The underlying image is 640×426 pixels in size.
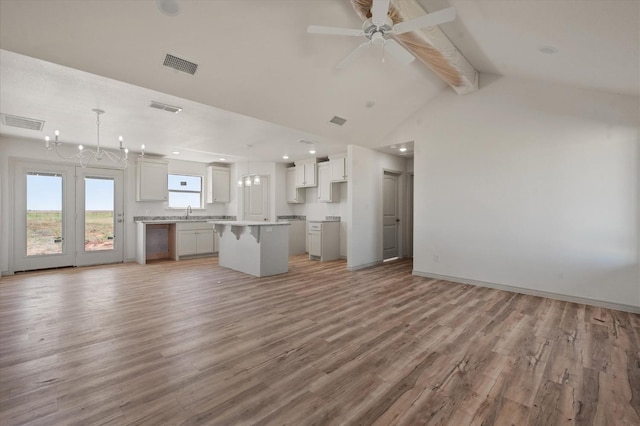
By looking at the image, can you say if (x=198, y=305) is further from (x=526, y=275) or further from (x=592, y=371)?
(x=526, y=275)

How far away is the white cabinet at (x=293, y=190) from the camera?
339 inches

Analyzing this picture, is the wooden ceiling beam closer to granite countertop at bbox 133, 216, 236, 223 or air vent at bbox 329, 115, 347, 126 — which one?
air vent at bbox 329, 115, 347, 126

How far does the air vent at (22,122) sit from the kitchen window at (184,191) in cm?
332

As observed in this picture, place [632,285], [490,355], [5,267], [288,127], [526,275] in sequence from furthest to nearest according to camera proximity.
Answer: [5,267] < [288,127] < [526,275] < [632,285] < [490,355]

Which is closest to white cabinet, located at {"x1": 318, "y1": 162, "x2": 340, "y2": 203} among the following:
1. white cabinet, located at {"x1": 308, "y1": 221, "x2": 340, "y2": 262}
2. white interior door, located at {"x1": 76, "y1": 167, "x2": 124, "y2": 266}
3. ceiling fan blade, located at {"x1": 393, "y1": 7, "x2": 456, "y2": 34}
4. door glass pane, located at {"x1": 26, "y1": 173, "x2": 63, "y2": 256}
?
white cabinet, located at {"x1": 308, "y1": 221, "x2": 340, "y2": 262}

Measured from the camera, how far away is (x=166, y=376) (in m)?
2.17

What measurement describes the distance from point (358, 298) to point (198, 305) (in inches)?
83.6

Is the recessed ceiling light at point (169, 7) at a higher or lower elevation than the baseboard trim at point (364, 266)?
higher

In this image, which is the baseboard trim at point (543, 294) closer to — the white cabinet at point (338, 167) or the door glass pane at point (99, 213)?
the white cabinet at point (338, 167)

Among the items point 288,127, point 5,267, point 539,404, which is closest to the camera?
point 539,404

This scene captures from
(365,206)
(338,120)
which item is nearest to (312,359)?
(338,120)

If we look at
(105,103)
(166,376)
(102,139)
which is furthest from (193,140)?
(166,376)

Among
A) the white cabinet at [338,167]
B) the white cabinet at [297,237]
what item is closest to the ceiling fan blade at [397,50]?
the white cabinet at [338,167]

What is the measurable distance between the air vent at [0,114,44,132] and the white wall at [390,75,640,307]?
6.36 meters
